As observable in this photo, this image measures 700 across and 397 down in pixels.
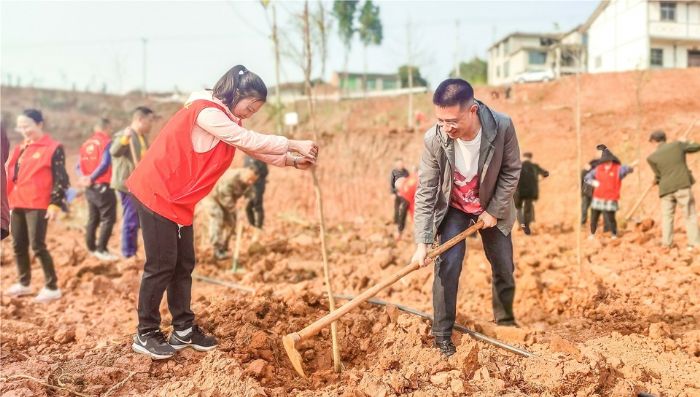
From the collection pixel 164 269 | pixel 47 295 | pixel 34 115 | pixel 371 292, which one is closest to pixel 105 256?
pixel 47 295

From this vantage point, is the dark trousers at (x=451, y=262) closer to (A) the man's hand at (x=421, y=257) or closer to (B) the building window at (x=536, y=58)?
(A) the man's hand at (x=421, y=257)

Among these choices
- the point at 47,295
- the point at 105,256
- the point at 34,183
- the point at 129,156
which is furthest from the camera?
the point at 105,256

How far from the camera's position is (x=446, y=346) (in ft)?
10.2

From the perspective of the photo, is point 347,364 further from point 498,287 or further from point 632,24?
point 632,24

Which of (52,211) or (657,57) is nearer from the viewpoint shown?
(52,211)

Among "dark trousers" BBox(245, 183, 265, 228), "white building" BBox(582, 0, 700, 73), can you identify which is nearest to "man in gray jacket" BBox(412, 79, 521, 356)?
"dark trousers" BBox(245, 183, 265, 228)

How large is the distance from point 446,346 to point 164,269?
5.39 ft

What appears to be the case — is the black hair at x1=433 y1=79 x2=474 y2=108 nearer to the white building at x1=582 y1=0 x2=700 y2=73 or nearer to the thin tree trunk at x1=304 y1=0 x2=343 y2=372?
the thin tree trunk at x1=304 y1=0 x2=343 y2=372

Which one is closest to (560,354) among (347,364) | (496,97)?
(347,364)

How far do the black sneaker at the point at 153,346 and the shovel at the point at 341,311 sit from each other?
0.69m

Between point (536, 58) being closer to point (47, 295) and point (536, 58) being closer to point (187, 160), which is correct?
point (47, 295)

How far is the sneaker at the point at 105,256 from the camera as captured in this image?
6493mm

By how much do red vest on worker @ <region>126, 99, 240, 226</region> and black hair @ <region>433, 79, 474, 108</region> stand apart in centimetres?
114

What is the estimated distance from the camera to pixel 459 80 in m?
2.78
